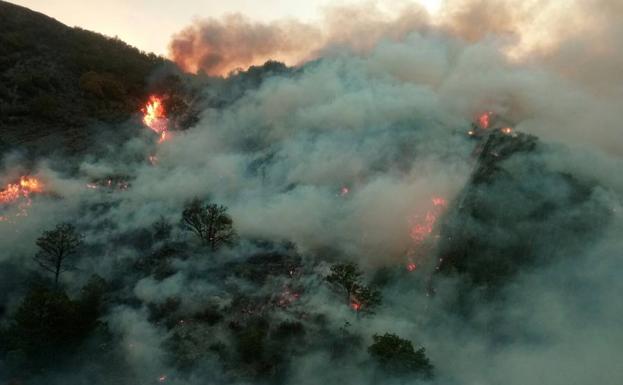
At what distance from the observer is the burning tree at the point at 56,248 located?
211 ft

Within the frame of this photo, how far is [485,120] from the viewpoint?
9481 centimetres

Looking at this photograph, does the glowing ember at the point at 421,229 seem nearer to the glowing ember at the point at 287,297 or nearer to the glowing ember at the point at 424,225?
the glowing ember at the point at 424,225

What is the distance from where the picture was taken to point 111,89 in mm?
115938

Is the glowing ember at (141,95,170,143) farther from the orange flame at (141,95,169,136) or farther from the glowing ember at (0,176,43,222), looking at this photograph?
the glowing ember at (0,176,43,222)

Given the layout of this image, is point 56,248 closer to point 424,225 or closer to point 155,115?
point 424,225

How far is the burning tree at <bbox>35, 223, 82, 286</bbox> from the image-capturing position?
64.2 m

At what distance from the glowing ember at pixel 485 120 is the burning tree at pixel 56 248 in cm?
6849

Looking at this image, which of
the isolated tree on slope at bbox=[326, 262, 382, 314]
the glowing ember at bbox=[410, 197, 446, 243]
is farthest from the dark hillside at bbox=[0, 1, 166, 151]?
the glowing ember at bbox=[410, 197, 446, 243]

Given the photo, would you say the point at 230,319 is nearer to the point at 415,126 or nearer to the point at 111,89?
the point at 415,126

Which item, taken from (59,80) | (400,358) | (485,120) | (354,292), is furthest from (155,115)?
(400,358)

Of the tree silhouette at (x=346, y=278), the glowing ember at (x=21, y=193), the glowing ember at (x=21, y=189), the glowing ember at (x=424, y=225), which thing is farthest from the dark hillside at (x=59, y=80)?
the glowing ember at (x=424, y=225)

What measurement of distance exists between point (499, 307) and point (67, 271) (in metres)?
55.2

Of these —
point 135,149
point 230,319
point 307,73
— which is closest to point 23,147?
point 135,149

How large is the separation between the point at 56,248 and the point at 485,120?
239 ft
